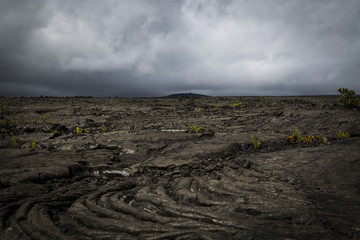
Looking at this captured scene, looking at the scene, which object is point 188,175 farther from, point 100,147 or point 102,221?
point 100,147

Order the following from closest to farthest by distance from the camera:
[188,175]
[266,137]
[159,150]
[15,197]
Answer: [15,197], [188,175], [159,150], [266,137]

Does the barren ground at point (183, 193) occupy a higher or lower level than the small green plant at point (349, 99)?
lower

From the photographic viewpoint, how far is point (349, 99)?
1062cm

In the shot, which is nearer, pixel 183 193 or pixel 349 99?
pixel 183 193

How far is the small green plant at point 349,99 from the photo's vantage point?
1023 centimetres

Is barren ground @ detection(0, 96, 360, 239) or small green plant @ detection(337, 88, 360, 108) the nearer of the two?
barren ground @ detection(0, 96, 360, 239)

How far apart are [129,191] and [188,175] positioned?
1.41 m

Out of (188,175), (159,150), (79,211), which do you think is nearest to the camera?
(79,211)

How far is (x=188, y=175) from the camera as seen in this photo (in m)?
4.32

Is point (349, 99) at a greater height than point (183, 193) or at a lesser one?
greater

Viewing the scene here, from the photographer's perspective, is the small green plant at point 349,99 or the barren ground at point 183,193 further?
the small green plant at point 349,99

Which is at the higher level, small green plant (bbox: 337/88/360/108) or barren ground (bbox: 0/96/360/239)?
small green plant (bbox: 337/88/360/108)

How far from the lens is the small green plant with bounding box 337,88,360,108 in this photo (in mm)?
10233

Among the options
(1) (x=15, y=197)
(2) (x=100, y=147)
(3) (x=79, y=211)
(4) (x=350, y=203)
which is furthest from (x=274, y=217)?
(2) (x=100, y=147)
